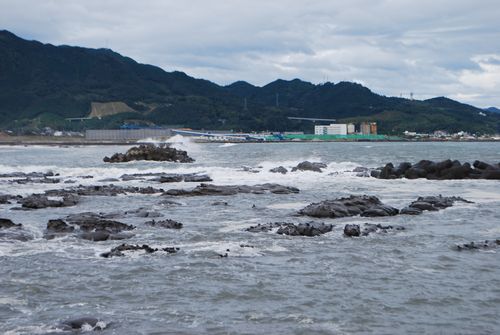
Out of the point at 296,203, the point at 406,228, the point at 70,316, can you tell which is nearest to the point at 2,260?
the point at 70,316

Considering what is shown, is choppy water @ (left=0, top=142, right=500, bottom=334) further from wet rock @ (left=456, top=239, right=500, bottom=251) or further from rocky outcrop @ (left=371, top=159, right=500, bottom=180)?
rocky outcrop @ (left=371, top=159, right=500, bottom=180)

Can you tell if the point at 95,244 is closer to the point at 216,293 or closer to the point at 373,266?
the point at 216,293

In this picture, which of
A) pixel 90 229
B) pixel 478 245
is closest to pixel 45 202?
pixel 90 229

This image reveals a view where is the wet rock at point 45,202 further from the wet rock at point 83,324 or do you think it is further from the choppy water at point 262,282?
the wet rock at point 83,324

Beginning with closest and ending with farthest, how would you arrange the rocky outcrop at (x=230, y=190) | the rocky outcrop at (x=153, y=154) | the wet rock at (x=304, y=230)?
the wet rock at (x=304, y=230)
the rocky outcrop at (x=230, y=190)
the rocky outcrop at (x=153, y=154)

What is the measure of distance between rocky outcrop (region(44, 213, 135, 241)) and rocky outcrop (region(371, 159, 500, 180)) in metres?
25.6

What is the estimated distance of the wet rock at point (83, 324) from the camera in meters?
10.4

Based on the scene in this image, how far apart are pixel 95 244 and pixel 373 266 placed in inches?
312

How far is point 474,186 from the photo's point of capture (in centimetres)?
3547

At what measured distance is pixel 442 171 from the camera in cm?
4162

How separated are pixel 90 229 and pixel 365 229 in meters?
8.66

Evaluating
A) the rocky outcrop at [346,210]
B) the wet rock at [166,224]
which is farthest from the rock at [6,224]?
the rocky outcrop at [346,210]

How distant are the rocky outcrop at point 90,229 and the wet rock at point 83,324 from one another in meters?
7.82

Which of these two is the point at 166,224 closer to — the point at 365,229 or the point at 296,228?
the point at 296,228
